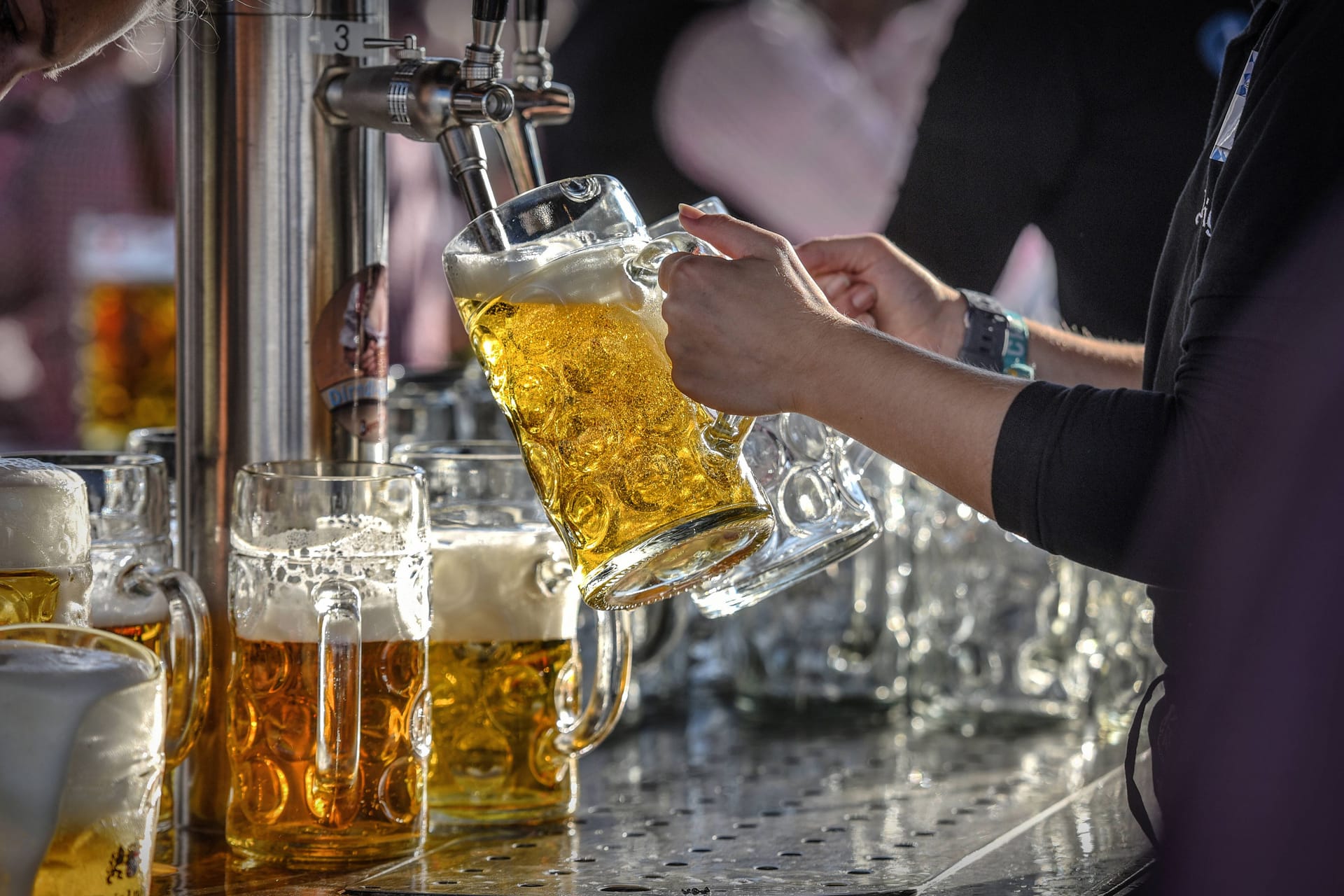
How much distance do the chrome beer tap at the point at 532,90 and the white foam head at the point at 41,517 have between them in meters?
0.34

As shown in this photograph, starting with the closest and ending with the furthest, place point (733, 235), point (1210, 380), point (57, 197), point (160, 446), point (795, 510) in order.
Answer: point (1210, 380) → point (733, 235) → point (795, 510) → point (160, 446) → point (57, 197)

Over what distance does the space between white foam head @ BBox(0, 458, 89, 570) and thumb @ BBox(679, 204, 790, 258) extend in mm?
396

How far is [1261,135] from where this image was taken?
797mm

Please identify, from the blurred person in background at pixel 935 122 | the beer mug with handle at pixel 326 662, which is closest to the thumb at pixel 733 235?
the beer mug with handle at pixel 326 662

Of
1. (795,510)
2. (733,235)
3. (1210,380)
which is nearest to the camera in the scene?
(1210,380)

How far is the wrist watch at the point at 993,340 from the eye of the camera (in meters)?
1.26

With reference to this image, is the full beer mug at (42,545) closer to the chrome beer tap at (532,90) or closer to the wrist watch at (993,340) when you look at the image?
the chrome beer tap at (532,90)

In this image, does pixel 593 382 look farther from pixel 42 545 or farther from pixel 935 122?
pixel 935 122

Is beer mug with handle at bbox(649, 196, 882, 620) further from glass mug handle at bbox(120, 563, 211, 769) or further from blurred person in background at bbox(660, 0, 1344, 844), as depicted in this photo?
glass mug handle at bbox(120, 563, 211, 769)

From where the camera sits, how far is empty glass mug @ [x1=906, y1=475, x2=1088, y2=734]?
1475mm

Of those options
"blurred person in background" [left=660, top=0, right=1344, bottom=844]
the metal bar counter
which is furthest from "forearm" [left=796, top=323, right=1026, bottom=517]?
the metal bar counter

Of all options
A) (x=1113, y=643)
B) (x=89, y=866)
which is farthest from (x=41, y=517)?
(x=1113, y=643)

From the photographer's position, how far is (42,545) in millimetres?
848

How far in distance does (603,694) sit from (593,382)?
30 cm
